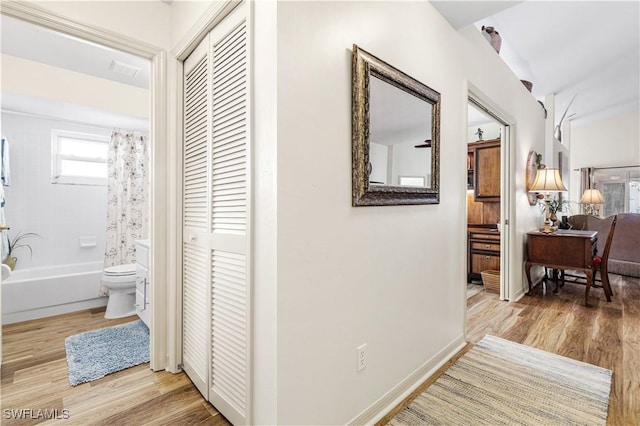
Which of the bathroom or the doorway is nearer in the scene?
the bathroom

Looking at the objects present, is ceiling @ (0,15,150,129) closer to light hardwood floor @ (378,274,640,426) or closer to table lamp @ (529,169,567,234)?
light hardwood floor @ (378,274,640,426)

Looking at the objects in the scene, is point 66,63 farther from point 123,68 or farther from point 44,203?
point 44,203

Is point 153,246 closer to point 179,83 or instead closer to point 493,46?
point 179,83

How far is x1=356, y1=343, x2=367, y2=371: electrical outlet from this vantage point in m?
1.49

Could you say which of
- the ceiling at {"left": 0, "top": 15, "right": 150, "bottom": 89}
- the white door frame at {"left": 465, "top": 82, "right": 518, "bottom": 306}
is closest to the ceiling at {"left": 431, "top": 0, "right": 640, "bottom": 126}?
the white door frame at {"left": 465, "top": 82, "right": 518, "bottom": 306}

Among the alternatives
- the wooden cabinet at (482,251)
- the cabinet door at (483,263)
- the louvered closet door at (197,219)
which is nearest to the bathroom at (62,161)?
the louvered closet door at (197,219)

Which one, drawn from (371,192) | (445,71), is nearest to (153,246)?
(371,192)

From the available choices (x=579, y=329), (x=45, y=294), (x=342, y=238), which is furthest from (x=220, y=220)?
(x=579, y=329)

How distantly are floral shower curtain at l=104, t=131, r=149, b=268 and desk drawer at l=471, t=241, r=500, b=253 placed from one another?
446cm

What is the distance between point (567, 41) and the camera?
354 centimetres

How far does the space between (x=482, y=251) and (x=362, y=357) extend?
3371 mm

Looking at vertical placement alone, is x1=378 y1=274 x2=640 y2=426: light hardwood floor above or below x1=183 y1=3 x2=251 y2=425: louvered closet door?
below

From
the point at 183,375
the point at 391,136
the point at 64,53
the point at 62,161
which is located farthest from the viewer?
the point at 62,161

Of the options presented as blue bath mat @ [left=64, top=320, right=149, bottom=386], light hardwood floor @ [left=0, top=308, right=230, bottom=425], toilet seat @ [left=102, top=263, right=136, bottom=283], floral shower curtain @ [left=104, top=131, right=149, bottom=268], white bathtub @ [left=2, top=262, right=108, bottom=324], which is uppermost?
floral shower curtain @ [left=104, top=131, right=149, bottom=268]
